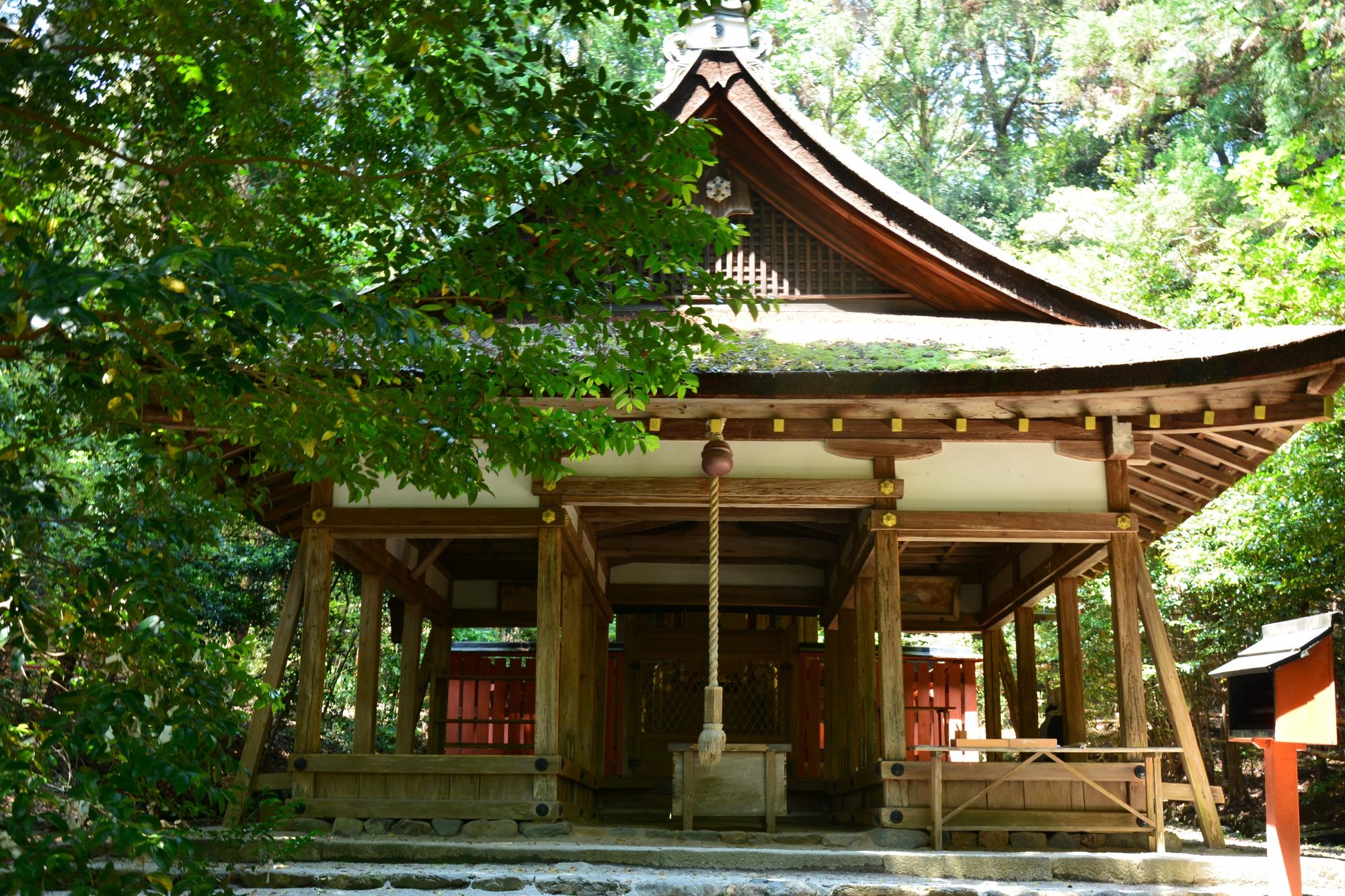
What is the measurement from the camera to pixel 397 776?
696cm

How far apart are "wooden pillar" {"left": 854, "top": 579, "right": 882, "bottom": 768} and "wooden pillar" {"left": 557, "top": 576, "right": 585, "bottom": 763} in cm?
213

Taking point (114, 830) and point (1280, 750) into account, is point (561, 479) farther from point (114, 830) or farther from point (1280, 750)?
point (114, 830)

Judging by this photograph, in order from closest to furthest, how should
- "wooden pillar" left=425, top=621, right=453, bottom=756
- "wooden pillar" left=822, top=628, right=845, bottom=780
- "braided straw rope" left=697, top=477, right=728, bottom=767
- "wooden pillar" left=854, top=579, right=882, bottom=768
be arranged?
"braided straw rope" left=697, top=477, right=728, bottom=767 → "wooden pillar" left=854, top=579, right=882, bottom=768 → "wooden pillar" left=822, top=628, right=845, bottom=780 → "wooden pillar" left=425, top=621, right=453, bottom=756

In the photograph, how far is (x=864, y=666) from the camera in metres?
8.88

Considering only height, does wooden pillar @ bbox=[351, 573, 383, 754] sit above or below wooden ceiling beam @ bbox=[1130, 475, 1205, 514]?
below

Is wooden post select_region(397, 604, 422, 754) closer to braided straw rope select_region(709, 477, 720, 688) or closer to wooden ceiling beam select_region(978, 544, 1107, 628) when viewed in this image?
braided straw rope select_region(709, 477, 720, 688)

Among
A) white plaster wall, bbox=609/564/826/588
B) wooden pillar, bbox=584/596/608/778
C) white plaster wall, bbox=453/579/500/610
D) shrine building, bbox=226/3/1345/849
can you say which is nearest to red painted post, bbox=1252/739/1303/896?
shrine building, bbox=226/3/1345/849

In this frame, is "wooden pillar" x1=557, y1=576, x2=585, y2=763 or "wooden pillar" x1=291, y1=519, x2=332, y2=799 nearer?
"wooden pillar" x1=291, y1=519, x2=332, y2=799

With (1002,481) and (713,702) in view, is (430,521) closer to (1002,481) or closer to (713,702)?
(713,702)

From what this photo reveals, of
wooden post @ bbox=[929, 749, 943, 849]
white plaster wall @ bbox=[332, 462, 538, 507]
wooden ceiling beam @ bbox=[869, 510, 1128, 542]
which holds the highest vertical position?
white plaster wall @ bbox=[332, 462, 538, 507]

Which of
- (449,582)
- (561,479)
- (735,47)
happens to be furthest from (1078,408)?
(449,582)

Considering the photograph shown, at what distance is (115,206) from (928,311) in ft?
20.4

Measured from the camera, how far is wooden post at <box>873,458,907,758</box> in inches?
279

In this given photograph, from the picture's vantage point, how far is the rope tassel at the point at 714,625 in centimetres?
603
